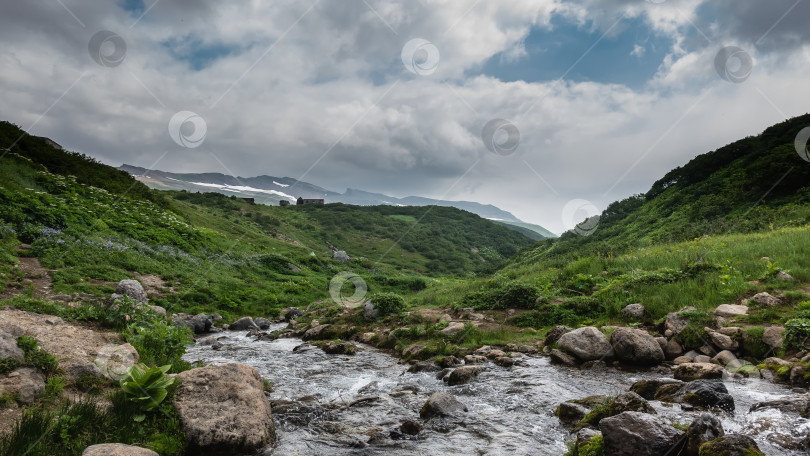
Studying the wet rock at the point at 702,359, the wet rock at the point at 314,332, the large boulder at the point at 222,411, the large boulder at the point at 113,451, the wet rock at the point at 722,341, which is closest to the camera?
the large boulder at the point at 113,451

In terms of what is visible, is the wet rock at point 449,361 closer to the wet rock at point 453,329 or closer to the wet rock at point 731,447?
the wet rock at point 453,329

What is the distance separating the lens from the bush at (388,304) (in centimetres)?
1948

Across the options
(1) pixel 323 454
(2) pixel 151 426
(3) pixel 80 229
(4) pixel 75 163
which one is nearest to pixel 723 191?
(1) pixel 323 454

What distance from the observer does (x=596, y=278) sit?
59.2ft

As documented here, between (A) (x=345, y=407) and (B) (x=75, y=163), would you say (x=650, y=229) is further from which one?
(B) (x=75, y=163)

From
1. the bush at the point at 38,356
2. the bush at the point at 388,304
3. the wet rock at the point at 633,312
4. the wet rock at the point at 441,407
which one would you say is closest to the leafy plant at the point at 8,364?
the bush at the point at 38,356

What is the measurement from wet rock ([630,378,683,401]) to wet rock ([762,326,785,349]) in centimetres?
340

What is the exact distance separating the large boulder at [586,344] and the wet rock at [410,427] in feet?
20.0

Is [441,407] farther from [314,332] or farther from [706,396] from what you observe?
[314,332]

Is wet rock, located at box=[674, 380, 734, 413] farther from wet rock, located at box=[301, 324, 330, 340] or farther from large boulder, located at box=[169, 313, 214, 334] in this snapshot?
large boulder, located at box=[169, 313, 214, 334]

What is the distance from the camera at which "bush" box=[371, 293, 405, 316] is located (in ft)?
63.9

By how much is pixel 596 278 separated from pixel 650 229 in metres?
22.7

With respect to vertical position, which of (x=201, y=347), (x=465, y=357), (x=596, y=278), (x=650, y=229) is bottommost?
(x=201, y=347)

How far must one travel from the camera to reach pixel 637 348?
1045 centimetres
